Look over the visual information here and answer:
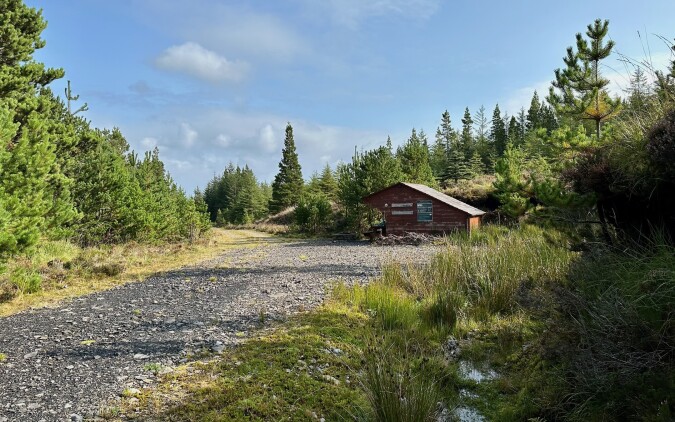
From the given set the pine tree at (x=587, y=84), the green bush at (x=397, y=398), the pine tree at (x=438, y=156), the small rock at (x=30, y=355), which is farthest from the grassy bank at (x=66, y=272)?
the pine tree at (x=438, y=156)

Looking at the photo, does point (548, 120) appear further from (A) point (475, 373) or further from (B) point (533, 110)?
(A) point (475, 373)

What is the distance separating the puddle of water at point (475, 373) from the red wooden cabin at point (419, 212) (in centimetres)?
1795

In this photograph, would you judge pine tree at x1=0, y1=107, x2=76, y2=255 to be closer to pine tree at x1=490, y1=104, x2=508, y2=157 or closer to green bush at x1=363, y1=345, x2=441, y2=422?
green bush at x1=363, y1=345, x2=441, y2=422

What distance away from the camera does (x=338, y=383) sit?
161 inches

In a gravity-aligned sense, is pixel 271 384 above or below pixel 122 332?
below

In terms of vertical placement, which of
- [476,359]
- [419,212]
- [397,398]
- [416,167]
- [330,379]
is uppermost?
[416,167]

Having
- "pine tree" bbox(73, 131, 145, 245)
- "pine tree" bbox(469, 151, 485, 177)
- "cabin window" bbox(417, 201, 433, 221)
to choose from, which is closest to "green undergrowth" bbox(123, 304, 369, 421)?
"pine tree" bbox(73, 131, 145, 245)

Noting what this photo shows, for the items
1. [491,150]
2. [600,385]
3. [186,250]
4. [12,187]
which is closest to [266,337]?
[600,385]

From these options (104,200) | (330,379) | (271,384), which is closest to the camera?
(271,384)

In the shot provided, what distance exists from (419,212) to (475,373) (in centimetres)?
1902

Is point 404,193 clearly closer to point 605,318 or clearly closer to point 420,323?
point 420,323

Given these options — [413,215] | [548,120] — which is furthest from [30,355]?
[548,120]

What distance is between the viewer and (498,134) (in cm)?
5262

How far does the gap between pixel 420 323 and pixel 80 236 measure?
15119mm
